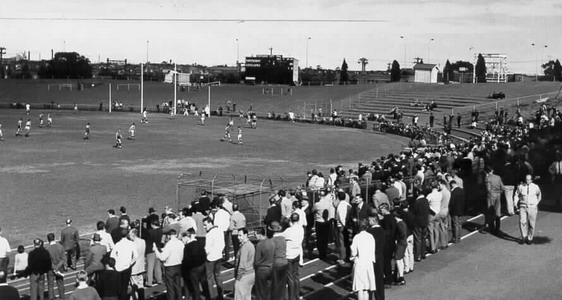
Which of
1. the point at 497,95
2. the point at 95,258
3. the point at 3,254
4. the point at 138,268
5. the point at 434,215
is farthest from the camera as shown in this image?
the point at 497,95

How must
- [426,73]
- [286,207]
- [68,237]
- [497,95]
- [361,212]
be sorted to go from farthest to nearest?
[426,73] < [497,95] < [286,207] < [68,237] < [361,212]

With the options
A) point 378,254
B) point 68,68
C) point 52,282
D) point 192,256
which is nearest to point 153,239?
point 192,256

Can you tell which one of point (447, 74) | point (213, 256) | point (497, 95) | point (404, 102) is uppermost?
point (447, 74)

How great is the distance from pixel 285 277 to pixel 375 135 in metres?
47.2

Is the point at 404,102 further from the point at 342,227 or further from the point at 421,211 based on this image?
the point at 342,227

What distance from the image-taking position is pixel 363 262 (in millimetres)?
11469

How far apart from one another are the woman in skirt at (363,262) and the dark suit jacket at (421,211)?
3.20 meters

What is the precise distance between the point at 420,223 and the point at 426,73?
9717 centimetres

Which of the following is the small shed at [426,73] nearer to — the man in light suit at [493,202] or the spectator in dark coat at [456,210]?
the man in light suit at [493,202]

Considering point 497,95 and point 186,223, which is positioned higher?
point 497,95

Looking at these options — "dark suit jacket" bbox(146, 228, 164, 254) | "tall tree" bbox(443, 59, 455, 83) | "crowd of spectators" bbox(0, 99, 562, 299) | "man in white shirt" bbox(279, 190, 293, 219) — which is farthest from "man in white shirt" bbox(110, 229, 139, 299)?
"tall tree" bbox(443, 59, 455, 83)

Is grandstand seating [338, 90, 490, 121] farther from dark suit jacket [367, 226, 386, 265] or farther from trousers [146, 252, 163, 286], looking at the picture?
dark suit jacket [367, 226, 386, 265]

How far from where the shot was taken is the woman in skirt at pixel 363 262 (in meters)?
11.4

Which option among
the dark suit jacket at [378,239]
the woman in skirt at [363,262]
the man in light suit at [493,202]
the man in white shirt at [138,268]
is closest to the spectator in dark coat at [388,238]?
the dark suit jacket at [378,239]
